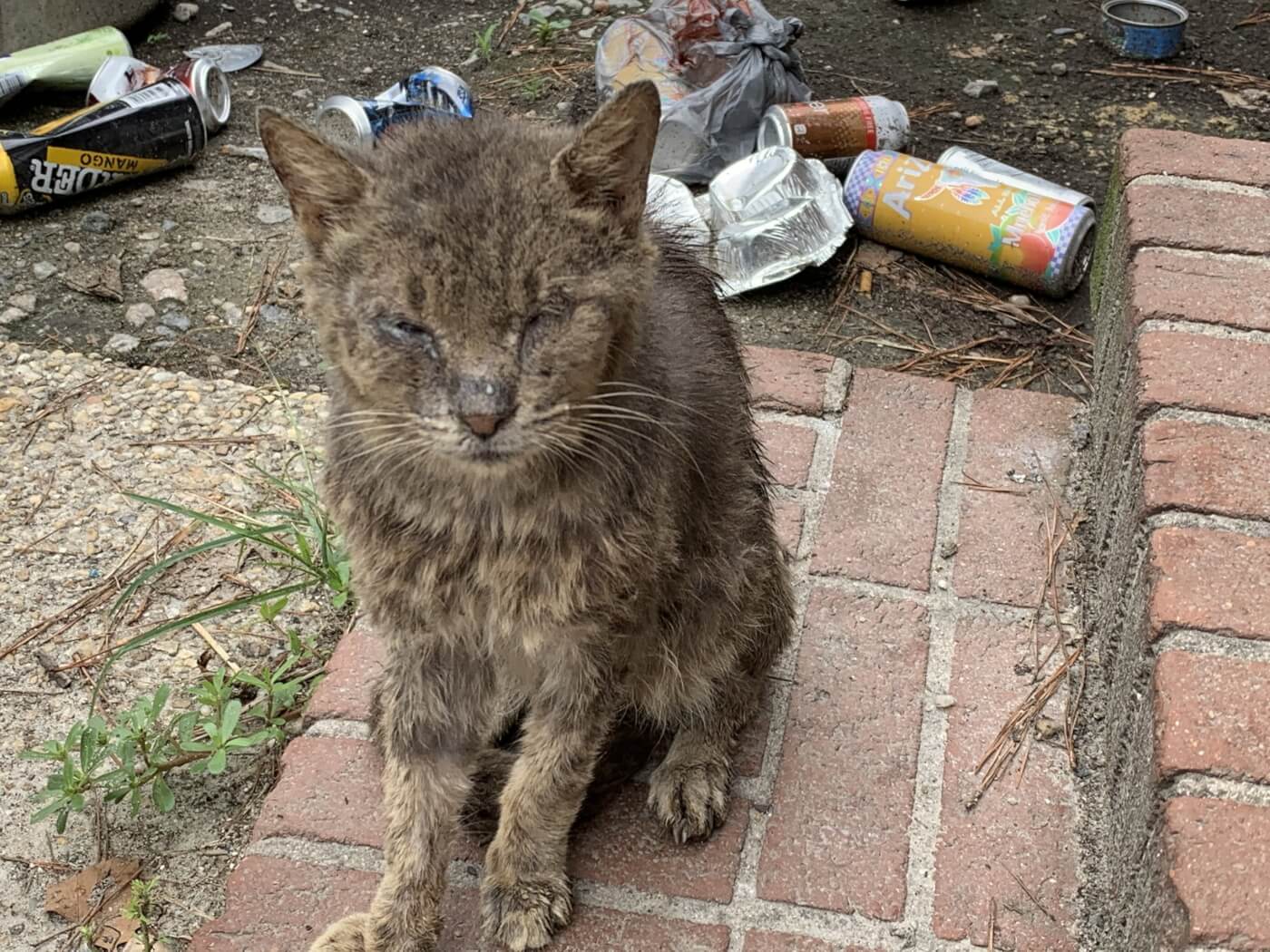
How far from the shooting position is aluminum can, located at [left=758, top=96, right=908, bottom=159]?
4031 millimetres

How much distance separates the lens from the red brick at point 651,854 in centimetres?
225

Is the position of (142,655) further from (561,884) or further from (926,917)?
(926,917)

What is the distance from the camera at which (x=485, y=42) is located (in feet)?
15.7

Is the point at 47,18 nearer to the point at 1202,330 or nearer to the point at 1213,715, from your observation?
the point at 1202,330

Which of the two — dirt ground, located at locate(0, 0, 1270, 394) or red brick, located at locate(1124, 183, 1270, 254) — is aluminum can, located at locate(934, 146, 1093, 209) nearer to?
dirt ground, located at locate(0, 0, 1270, 394)

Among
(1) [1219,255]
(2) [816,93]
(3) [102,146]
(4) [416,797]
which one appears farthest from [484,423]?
(2) [816,93]

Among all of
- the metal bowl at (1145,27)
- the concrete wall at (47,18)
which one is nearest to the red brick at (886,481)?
the metal bowl at (1145,27)

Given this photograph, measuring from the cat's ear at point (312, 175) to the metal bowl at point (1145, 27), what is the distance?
379 centimetres

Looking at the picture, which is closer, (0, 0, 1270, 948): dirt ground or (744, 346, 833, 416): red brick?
(0, 0, 1270, 948): dirt ground

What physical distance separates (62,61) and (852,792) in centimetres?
368

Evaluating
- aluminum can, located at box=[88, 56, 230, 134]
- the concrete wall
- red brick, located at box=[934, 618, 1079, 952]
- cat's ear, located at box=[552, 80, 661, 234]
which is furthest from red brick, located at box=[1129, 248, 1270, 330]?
the concrete wall

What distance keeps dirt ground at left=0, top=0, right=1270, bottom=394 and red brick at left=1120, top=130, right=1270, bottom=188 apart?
0.61 meters

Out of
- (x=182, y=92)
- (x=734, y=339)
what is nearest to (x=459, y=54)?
(x=182, y=92)

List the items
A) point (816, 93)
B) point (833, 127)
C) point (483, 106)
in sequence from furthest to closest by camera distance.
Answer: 1. point (816, 93)
2. point (483, 106)
3. point (833, 127)
